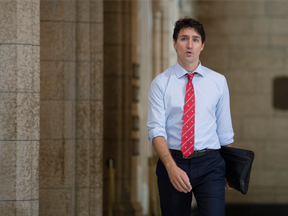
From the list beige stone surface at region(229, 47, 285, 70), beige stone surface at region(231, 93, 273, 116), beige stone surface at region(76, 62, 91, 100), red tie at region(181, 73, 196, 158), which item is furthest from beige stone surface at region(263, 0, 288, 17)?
red tie at region(181, 73, 196, 158)

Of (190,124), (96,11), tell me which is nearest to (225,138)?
(190,124)

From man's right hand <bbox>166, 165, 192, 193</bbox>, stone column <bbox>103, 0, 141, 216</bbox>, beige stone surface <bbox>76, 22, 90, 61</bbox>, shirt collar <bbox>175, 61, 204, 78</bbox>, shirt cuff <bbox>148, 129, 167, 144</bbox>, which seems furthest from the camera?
stone column <bbox>103, 0, 141, 216</bbox>

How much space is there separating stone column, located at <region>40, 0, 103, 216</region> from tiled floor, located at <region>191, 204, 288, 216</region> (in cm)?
141

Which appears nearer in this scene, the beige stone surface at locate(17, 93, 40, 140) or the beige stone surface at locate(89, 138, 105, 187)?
the beige stone surface at locate(17, 93, 40, 140)

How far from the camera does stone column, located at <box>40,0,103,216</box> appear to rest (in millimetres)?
3029

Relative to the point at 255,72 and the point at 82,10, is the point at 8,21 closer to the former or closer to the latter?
the point at 82,10

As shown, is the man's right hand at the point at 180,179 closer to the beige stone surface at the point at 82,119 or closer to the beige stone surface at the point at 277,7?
the beige stone surface at the point at 82,119

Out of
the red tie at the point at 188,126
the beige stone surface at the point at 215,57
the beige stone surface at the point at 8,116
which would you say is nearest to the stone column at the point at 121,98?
the beige stone surface at the point at 215,57

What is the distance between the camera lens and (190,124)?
1.92 meters

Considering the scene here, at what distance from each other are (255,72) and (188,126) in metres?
2.18

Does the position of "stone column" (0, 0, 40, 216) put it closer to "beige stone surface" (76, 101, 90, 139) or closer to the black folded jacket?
"beige stone surface" (76, 101, 90, 139)

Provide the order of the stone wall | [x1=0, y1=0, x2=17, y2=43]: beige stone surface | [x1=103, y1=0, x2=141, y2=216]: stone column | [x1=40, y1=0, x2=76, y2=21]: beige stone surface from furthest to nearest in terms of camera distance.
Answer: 1. the stone wall
2. [x1=103, y1=0, x2=141, y2=216]: stone column
3. [x1=40, y1=0, x2=76, y2=21]: beige stone surface
4. [x1=0, y1=0, x2=17, y2=43]: beige stone surface

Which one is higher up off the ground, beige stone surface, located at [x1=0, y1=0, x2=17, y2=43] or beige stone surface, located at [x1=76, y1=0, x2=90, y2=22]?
beige stone surface, located at [x1=76, y1=0, x2=90, y2=22]

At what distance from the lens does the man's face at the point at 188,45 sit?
1.95 m
